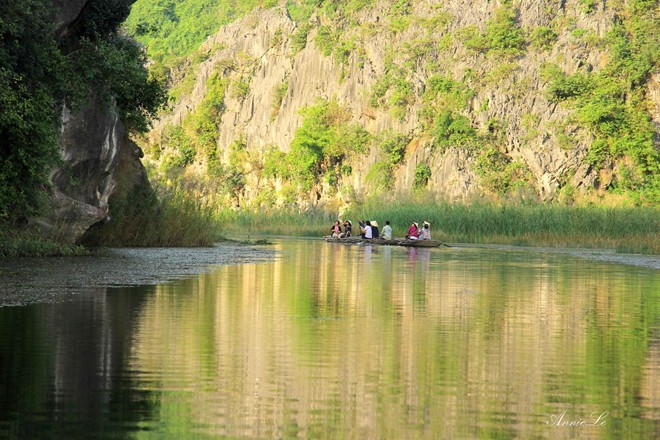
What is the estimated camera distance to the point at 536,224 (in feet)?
161

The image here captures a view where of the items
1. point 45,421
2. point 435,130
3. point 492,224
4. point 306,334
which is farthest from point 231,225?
point 45,421

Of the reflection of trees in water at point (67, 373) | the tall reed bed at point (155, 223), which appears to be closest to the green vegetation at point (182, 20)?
the tall reed bed at point (155, 223)

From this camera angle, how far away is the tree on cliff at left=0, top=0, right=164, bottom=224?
24.1m

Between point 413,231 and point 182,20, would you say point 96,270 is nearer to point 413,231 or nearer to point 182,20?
point 413,231

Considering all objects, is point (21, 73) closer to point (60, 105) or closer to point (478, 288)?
point (60, 105)

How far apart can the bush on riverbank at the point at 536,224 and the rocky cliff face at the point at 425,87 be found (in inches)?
411

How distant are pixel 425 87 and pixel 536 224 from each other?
115 ft

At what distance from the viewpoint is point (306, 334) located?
1246cm

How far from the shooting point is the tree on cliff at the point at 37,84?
78.9 ft

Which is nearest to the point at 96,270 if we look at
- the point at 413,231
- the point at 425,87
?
the point at 413,231

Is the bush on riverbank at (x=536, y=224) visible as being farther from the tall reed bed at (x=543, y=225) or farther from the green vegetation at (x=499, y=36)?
the green vegetation at (x=499, y=36)

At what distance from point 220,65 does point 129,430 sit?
100 meters

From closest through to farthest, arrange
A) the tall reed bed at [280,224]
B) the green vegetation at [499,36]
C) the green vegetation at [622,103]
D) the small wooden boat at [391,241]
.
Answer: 1. the small wooden boat at [391,241]
2. the tall reed bed at [280,224]
3. the green vegetation at [622,103]
4. the green vegetation at [499,36]

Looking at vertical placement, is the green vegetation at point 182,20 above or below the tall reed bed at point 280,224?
above
